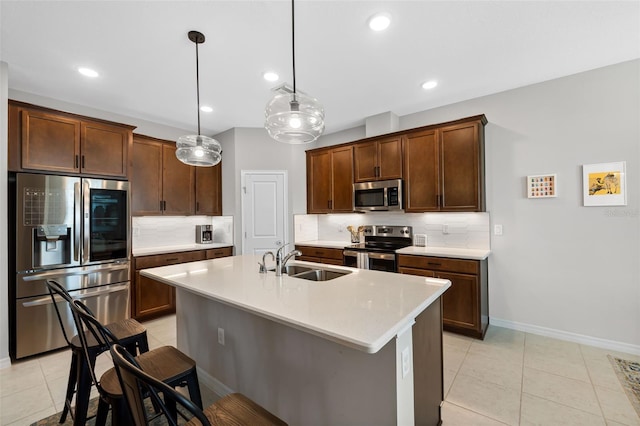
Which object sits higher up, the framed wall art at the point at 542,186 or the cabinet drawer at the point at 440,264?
the framed wall art at the point at 542,186

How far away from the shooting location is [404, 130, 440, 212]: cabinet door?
11.6 ft

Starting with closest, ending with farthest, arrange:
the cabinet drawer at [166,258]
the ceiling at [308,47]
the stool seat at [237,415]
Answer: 1. the stool seat at [237,415]
2. the ceiling at [308,47]
3. the cabinet drawer at [166,258]

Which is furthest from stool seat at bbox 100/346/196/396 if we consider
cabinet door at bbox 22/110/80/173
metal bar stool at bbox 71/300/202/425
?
cabinet door at bbox 22/110/80/173

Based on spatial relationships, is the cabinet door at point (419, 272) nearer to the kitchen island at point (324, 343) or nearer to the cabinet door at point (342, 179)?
the cabinet door at point (342, 179)

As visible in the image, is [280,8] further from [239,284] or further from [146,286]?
[146,286]

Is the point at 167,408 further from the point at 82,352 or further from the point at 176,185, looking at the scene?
Result: the point at 176,185

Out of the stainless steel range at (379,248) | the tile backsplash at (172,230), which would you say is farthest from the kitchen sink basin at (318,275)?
the tile backsplash at (172,230)

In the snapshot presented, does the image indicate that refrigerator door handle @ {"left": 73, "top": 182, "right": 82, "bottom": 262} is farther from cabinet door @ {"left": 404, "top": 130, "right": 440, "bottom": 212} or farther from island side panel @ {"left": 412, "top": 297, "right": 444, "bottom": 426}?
cabinet door @ {"left": 404, "top": 130, "right": 440, "bottom": 212}

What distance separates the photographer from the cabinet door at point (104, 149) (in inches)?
126

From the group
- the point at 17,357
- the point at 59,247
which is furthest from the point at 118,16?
the point at 17,357

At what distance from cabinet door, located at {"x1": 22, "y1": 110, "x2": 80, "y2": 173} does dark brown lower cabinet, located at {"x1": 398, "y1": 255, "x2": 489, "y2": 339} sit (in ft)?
13.4

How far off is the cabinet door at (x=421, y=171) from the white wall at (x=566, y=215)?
0.64m

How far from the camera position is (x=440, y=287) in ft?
5.75

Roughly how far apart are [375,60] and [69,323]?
4.10m
